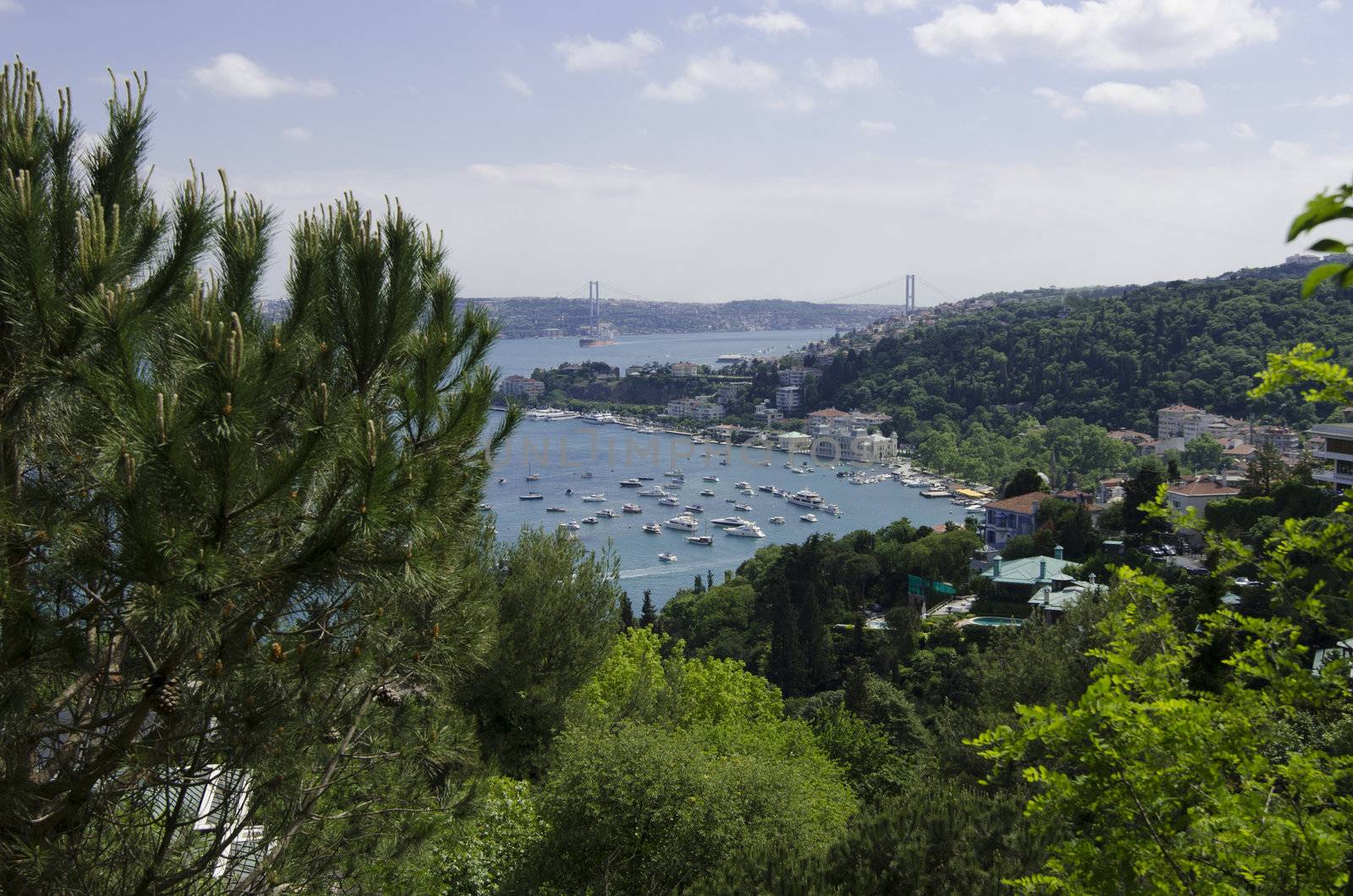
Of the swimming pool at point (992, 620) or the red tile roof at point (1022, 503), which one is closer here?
the swimming pool at point (992, 620)

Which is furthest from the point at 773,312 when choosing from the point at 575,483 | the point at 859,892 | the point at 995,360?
the point at 859,892

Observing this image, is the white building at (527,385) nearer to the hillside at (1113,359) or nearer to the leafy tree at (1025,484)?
the hillside at (1113,359)

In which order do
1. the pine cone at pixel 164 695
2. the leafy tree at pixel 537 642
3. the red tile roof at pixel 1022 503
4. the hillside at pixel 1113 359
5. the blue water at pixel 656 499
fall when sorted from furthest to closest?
1. the hillside at pixel 1113 359
2. the blue water at pixel 656 499
3. the red tile roof at pixel 1022 503
4. the leafy tree at pixel 537 642
5. the pine cone at pixel 164 695

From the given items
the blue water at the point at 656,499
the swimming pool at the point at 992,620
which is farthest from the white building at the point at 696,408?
the swimming pool at the point at 992,620

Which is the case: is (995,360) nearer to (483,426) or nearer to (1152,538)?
(1152,538)

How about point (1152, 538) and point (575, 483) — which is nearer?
point (1152, 538)

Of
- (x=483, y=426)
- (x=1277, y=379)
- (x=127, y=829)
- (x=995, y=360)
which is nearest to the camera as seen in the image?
(x=1277, y=379)
